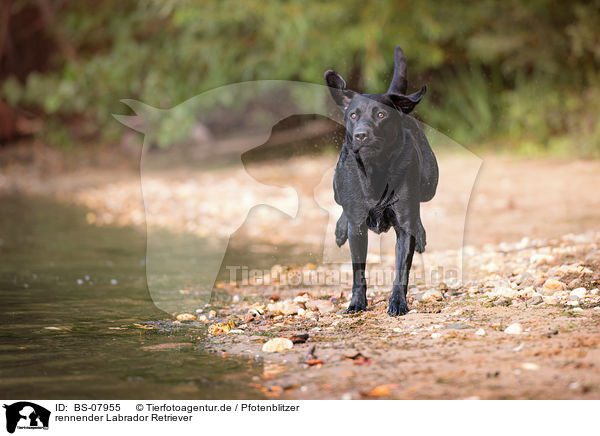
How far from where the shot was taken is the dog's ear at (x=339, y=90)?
381 cm

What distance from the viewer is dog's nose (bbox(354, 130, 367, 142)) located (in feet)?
11.8

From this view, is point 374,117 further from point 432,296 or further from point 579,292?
point 579,292

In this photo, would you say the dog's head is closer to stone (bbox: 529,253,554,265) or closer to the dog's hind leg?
the dog's hind leg

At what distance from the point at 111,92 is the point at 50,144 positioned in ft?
8.76

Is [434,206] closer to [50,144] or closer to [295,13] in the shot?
[295,13]

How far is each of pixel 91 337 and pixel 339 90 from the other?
1.86 meters

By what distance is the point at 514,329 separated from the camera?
3611mm

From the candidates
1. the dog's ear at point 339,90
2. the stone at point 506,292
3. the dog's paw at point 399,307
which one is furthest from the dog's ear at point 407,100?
the stone at point 506,292

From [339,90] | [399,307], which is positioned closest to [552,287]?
[399,307]

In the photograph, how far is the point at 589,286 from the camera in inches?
170

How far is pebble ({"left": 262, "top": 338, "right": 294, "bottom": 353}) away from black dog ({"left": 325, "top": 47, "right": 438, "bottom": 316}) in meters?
0.61

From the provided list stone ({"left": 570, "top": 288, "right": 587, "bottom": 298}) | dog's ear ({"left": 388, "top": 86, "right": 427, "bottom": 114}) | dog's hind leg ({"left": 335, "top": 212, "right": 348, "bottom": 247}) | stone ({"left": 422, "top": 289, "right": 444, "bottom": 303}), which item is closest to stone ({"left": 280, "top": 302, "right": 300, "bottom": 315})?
dog's hind leg ({"left": 335, "top": 212, "right": 348, "bottom": 247})
